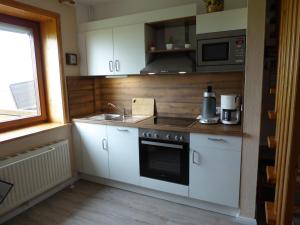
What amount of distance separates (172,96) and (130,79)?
673 mm

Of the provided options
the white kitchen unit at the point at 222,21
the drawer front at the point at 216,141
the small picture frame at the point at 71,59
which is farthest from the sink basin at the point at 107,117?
the white kitchen unit at the point at 222,21

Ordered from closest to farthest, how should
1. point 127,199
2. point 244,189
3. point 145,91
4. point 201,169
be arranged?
point 244,189, point 201,169, point 127,199, point 145,91

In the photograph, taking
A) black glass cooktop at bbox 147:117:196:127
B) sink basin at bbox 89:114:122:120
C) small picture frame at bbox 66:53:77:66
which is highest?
small picture frame at bbox 66:53:77:66

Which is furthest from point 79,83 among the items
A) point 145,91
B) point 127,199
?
point 127,199

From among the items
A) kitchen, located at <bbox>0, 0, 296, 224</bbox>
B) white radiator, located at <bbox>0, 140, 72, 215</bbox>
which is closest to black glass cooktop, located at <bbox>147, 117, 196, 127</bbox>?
kitchen, located at <bbox>0, 0, 296, 224</bbox>

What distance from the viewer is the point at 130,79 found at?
125 inches

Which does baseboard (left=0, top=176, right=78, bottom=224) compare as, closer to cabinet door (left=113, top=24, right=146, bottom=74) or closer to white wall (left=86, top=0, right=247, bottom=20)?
cabinet door (left=113, top=24, right=146, bottom=74)

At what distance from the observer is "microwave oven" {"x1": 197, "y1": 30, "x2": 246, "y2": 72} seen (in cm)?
215

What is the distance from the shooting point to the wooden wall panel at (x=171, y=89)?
8.61ft

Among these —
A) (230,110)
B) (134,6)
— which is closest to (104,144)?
(230,110)

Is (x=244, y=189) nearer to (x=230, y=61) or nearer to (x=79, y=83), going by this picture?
(x=230, y=61)

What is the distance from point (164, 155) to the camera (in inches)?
97.6

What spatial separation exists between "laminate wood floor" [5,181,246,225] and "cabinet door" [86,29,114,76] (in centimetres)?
157

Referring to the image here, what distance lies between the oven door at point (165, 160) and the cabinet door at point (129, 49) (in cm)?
90
